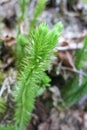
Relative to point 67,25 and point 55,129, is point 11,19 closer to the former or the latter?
point 67,25

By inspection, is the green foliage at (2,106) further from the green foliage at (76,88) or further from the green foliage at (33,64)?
the green foliage at (76,88)

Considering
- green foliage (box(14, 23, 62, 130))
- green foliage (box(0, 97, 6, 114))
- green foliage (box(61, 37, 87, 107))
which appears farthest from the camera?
green foliage (box(61, 37, 87, 107))

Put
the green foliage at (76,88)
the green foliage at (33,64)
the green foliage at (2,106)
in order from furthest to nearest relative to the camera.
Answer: the green foliage at (76,88)
the green foliage at (2,106)
the green foliage at (33,64)

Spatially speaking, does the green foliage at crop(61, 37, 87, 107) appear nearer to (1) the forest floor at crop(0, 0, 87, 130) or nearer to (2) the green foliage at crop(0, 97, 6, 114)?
(1) the forest floor at crop(0, 0, 87, 130)

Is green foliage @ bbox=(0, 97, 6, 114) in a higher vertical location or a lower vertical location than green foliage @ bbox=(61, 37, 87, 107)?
lower

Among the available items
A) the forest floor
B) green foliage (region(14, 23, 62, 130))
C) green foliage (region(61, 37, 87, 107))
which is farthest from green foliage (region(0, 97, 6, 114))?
green foliage (region(61, 37, 87, 107))

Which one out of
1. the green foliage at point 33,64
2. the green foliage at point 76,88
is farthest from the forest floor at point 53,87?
the green foliage at point 33,64
